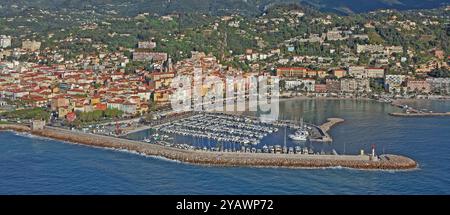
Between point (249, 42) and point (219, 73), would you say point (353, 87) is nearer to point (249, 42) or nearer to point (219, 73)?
point (219, 73)

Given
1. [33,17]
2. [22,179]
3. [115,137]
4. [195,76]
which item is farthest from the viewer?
[33,17]

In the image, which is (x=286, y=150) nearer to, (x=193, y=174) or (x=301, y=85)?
(x=193, y=174)

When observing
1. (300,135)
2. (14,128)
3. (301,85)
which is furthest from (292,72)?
(14,128)

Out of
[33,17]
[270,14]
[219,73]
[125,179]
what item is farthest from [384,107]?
[33,17]

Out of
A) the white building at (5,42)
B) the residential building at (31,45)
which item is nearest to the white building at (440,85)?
the residential building at (31,45)

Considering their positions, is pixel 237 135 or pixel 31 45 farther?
pixel 31 45

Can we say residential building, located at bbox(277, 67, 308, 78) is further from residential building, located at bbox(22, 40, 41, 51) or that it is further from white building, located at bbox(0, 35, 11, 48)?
white building, located at bbox(0, 35, 11, 48)

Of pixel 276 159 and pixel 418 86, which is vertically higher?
pixel 418 86

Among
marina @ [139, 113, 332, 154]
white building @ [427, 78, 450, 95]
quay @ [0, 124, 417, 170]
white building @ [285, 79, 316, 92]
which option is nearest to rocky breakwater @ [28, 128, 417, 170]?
quay @ [0, 124, 417, 170]
